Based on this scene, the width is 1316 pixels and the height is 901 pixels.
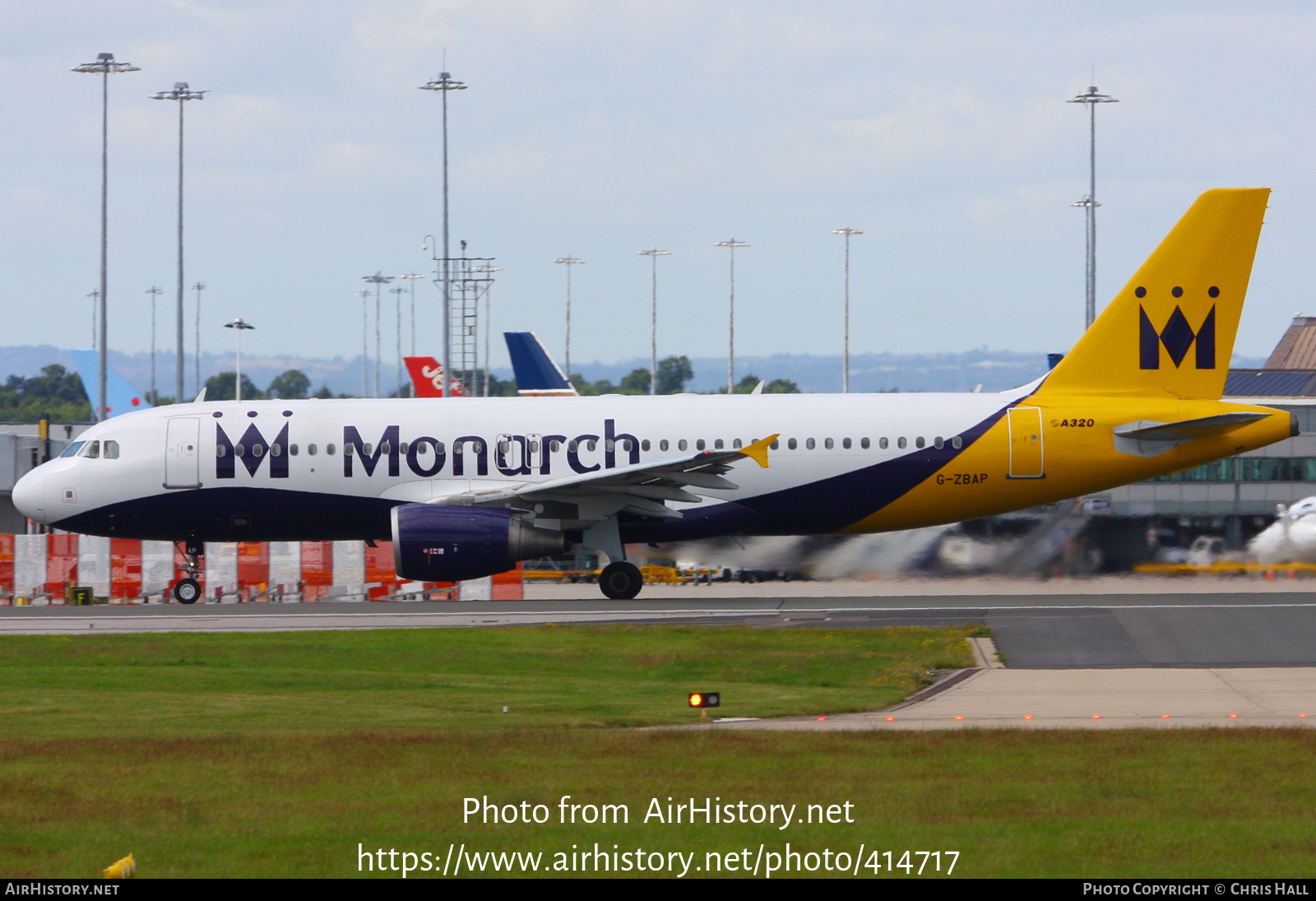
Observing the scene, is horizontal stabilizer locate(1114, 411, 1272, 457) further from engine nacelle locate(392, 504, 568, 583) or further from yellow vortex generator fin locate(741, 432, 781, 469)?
engine nacelle locate(392, 504, 568, 583)

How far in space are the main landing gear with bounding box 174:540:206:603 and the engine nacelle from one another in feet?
18.6

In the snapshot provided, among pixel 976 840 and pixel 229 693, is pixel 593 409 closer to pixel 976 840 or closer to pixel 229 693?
pixel 229 693

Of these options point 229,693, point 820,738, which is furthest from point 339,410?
point 820,738

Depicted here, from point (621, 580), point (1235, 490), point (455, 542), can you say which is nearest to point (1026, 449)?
point (621, 580)

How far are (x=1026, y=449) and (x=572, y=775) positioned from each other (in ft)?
57.9

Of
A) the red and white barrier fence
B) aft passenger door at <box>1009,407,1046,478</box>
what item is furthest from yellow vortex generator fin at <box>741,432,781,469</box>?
the red and white barrier fence

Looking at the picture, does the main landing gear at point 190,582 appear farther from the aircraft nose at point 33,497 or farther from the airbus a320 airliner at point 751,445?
the aircraft nose at point 33,497

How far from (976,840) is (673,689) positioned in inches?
304

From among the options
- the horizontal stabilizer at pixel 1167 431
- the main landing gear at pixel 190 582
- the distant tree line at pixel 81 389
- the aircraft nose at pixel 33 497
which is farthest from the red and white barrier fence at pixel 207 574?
the distant tree line at pixel 81 389

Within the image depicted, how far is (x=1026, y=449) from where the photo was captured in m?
26.8

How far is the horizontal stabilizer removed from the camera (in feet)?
85.9

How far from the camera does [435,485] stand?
2694 centimetres

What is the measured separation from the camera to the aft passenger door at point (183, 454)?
89.9 feet

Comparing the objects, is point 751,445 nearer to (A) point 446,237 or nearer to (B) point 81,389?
(A) point 446,237
